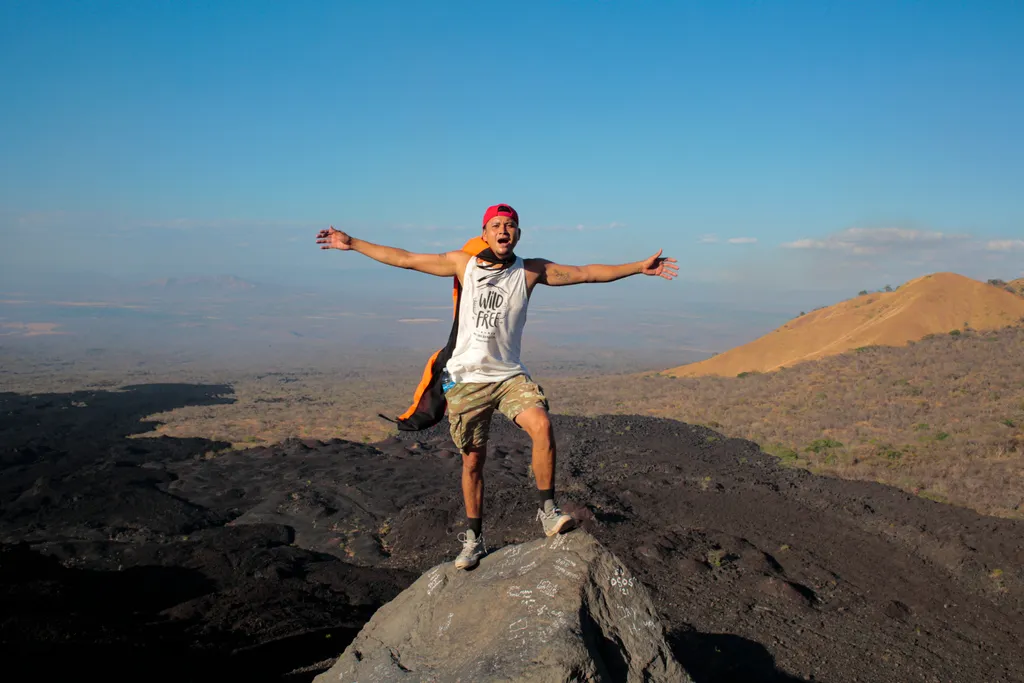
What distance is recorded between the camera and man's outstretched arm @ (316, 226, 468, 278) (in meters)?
4.70

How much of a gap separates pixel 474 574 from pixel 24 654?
395cm

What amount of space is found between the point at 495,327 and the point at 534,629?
177 centimetres

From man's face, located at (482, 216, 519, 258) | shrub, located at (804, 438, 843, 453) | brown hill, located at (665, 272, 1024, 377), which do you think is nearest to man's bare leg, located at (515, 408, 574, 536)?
man's face, located at (482, 216, 519, 258)

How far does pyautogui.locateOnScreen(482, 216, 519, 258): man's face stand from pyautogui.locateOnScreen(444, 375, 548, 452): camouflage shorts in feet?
2.68

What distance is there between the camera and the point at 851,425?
1831 centimetres

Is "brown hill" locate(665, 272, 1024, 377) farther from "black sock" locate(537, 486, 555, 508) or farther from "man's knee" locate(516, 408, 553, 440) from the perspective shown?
"man's knee" locate(516, 408, 553, 440)

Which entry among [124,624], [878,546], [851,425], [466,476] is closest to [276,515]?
[124,624]

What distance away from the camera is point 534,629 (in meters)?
3.86

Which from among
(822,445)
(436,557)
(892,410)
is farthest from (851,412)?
(436,557)

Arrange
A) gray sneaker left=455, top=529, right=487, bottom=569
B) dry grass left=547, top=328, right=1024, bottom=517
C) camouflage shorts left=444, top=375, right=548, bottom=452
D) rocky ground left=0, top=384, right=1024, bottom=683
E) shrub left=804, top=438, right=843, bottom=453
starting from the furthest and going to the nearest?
shrub left=804, top=438, right=843, bottom=453
dry grass left=547, top=328, right=1024, bottom=517
rocky ground left=0, top=384, right=1024, bottom=683
gray sneaker left=455, top=529, right=487, bottom=569
camouflage shorts left=444, top=375, right=548, bottom=452

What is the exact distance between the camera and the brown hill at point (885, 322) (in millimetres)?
27609

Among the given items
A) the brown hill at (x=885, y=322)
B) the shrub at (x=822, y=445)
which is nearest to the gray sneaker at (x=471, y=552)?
the shrub at (x=822, y=445)

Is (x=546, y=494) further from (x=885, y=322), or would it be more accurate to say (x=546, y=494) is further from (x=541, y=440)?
(x=885, y=322)

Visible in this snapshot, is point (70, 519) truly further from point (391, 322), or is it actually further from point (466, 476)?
point (391, 322)
